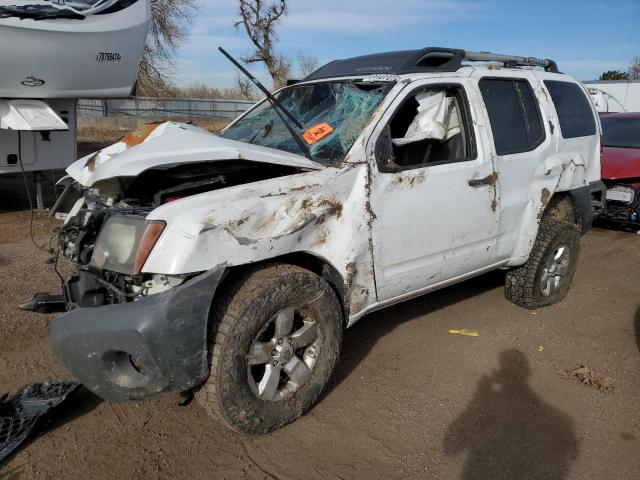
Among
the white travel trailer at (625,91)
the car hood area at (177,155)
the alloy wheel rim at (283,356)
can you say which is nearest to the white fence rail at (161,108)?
the white travel trailer at (625,91)

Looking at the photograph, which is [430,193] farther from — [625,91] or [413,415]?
[625,91]

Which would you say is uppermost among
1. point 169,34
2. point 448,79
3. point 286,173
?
point 448,79

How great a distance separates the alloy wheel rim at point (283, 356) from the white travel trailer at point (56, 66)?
5.27 m

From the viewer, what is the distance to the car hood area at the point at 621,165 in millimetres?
7711

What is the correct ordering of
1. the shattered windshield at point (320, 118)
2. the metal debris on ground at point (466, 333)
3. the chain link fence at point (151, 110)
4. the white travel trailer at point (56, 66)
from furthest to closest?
1. the chain link fence at point (151, 110)
2. the white travel trailer at point (56, 66)
3. the metal debris on ground at point (466, 333)
4. the shattered windshield at point (320, 118)

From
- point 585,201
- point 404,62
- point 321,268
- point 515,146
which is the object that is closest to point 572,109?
point 585,201

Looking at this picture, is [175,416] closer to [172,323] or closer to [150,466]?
[150,466]

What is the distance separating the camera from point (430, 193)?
362cm

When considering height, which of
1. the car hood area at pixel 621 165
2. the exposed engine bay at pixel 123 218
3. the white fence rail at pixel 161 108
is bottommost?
the white fence rail at pixel 161 108

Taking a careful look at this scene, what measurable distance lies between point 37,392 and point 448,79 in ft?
11.0

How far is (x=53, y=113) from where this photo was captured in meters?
7.07

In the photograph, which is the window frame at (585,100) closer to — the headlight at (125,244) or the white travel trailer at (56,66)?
the headlight at (125,244)

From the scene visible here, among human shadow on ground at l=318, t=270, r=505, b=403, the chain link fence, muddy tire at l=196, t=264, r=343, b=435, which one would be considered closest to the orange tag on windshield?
muddy tire at l=196, t=264, r=343, b=435

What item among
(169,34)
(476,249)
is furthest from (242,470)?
(169,34)
